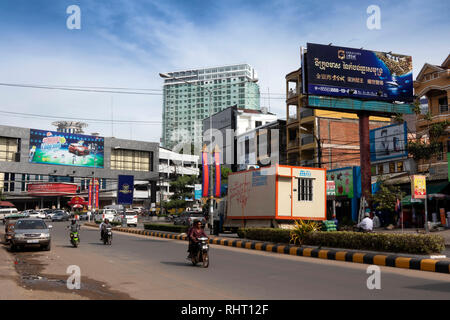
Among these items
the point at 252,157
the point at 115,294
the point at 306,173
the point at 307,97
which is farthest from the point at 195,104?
the point at 115,294

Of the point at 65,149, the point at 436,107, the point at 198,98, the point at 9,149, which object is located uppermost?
the point at 198,98

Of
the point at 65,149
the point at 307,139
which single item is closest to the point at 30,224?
the point at 307,139

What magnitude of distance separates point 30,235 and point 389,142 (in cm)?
2862

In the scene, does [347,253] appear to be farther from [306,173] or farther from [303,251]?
[306,173]

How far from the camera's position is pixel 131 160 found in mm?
82312

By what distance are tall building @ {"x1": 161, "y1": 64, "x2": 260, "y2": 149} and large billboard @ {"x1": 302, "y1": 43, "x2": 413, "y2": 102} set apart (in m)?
131

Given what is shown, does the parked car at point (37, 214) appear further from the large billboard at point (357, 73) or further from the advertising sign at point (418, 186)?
the advertising sign at point (418, 186)

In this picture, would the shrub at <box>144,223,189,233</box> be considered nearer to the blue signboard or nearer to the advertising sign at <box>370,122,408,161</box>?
the blue signboard

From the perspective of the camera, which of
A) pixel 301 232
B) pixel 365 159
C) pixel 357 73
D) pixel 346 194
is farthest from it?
pixel 346 194

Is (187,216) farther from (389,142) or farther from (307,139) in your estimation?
(389,142)

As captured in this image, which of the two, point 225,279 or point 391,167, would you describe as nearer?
point 225,279

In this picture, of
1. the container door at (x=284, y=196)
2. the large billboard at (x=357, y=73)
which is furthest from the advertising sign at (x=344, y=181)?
the container door at (x=284, y=196)

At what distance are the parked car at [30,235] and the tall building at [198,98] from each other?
14827cm

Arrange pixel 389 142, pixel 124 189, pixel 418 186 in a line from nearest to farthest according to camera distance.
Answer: pixel 418 186 → pixel 389 142 → pixel 124 189
